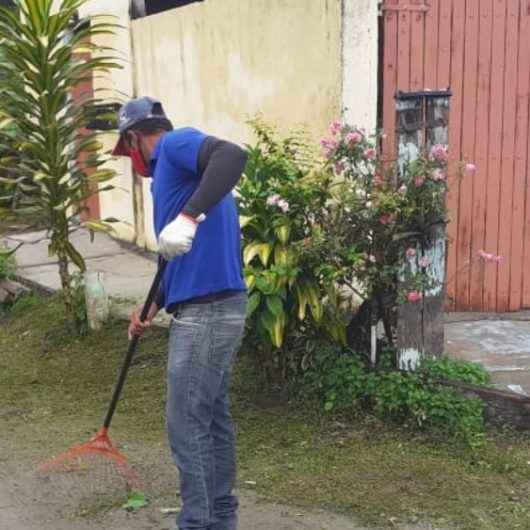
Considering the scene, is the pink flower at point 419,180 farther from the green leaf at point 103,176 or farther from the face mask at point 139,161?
the green leaf at point 103,176

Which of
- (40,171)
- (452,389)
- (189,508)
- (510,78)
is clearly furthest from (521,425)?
(40,171)

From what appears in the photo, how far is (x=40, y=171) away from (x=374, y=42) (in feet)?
8.49

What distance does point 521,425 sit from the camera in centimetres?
466

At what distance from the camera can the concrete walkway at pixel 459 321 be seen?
531 centimetres

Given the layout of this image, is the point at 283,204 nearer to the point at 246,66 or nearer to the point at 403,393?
the point at 403,393

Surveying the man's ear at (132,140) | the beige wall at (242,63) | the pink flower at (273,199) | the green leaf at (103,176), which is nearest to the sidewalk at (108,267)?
the green leaf at (103,176)

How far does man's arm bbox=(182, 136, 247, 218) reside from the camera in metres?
3.24

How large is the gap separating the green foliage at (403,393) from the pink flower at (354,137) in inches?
47.3

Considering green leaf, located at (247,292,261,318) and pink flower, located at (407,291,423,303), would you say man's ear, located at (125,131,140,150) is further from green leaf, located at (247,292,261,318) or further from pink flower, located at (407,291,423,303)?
pink flower, located at (407,291,423,303)

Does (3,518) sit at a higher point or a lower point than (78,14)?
lower

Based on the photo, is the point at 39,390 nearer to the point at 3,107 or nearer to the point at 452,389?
the point at 3,107

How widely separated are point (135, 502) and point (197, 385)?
1.05 metres

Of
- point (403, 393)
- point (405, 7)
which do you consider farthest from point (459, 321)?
point (405, 7)

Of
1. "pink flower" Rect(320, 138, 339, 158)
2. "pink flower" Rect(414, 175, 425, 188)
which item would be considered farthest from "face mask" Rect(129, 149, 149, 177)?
"pink flower" Rect(414, 175, 425, 188)
